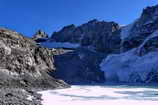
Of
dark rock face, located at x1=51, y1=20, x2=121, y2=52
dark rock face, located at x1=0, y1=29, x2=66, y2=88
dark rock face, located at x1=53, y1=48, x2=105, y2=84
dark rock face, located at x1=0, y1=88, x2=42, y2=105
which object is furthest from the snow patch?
dark rock face, located at x1=0, y1=88, x2=42, y2=105

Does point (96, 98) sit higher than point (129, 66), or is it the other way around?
point (129, 66)

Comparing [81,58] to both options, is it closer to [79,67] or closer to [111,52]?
[79,67]

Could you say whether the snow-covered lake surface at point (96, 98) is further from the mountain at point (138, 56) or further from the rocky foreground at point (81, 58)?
the mountain at point (138, 56)

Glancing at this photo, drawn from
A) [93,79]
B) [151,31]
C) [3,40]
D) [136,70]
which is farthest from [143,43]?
[3,40]

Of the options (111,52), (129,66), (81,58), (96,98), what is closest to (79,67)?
(81,58)

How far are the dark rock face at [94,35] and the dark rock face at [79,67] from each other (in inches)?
765

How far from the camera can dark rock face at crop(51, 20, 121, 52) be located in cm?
13976

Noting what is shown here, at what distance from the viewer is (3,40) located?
6006 centimetres

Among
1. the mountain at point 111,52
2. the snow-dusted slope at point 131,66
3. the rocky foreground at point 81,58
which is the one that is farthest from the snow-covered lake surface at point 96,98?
the snow-dusted slope at point 131,66

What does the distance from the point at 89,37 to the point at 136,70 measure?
2407 inches

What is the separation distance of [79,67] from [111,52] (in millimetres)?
37693

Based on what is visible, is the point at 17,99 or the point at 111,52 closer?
the point at 17,99

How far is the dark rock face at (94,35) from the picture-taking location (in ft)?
459

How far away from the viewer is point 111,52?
434ft
